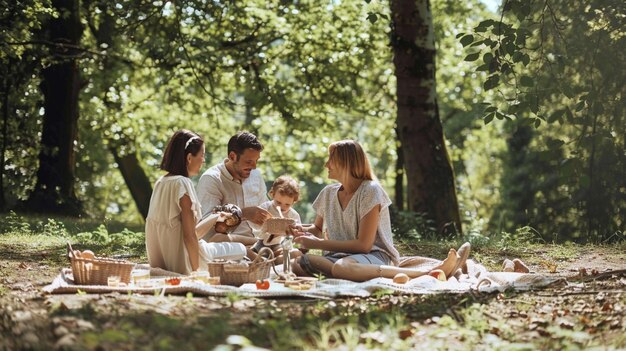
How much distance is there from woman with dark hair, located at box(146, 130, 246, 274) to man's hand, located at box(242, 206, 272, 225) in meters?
0.71

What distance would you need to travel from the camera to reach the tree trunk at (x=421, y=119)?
43.8 ft

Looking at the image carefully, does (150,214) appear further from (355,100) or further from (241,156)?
(355,100)

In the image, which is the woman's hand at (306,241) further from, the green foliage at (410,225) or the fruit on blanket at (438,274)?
the green foliage at (410,225)

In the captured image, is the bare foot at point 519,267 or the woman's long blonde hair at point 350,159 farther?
the bare foot at point 519,267

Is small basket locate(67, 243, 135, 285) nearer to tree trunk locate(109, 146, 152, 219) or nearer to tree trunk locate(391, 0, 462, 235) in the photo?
tree trunk locate(391, 0, 462, 235)

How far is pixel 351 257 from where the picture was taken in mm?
7730

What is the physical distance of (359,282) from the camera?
7.64 m

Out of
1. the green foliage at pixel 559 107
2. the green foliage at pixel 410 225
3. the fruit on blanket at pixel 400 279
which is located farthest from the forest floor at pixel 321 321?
the green foliage at pixel 410 225

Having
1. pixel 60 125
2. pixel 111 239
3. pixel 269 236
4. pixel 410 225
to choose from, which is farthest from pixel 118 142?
pixel 269 236

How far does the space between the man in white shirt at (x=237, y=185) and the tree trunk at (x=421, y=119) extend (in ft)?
15.4

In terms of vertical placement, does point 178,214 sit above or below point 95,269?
above

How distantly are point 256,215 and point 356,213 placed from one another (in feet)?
3.67

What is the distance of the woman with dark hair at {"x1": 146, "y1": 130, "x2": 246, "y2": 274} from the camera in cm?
764

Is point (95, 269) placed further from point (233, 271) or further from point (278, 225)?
point (278, 225)
